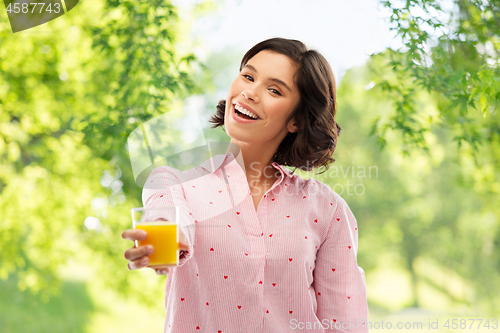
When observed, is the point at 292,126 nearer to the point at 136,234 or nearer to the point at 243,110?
the point at 243,110

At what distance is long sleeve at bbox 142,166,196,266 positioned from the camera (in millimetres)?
1056

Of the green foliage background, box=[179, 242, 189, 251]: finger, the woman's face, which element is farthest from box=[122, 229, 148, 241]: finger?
the green foliage background

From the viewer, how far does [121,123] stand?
2.76m

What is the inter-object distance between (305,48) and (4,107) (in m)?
3.98

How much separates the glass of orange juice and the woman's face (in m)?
0.43

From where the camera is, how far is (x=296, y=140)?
1.50 m

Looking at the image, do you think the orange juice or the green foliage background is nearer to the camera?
the orange juice

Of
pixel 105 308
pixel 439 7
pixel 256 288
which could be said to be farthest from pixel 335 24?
pixel 105 308

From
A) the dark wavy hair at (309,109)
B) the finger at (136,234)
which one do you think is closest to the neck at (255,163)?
the dark wavy hair at (309,109)

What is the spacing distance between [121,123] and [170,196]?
180 cm

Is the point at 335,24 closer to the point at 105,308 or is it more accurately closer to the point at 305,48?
the point at 305,48

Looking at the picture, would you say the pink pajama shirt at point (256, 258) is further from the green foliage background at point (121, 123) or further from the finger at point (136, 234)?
the green foliage background at point (121, 123)

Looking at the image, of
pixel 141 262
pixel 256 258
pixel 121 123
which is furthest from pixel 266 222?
pixel 121 123

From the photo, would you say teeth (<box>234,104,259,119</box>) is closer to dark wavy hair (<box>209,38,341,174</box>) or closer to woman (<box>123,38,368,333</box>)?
woman (<box>123,38,368,333</box>)
